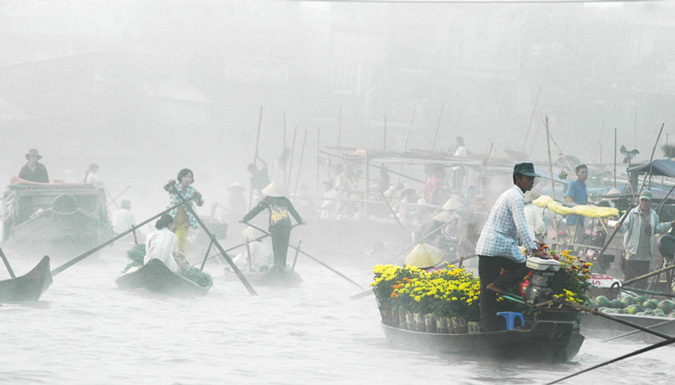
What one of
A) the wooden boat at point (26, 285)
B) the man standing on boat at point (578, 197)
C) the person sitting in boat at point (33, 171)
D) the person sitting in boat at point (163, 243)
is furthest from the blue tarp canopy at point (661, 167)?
the person sitting in boat at point (33, 171)

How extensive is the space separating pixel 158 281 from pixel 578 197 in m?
6.57

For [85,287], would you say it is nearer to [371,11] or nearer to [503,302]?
[503,302]

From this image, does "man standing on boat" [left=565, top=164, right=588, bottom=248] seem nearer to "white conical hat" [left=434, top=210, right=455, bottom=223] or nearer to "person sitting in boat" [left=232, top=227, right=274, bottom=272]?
"white conical hat" [left=434, top=210, right=455, bottom=223]

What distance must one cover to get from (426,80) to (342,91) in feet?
13.9

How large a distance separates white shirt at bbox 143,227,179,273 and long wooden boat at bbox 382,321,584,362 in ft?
15.1

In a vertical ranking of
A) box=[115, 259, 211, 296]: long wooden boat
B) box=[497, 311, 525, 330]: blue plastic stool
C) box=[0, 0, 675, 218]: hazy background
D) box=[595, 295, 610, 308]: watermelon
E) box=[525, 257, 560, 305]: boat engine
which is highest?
box=[0, 0, 675, 218]: hazy background

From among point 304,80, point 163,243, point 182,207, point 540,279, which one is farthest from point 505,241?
point 304,80

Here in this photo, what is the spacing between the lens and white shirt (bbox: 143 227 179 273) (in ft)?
37.5

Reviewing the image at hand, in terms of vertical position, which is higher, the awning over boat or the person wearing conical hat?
the awning over boat

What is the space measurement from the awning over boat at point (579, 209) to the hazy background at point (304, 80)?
25.6 meters

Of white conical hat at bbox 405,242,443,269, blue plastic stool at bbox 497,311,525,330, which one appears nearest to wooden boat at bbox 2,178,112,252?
white conical hat at bbox 405,242,443,269

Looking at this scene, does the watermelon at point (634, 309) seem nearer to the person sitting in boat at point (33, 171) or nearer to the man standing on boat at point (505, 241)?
the man standing on boat at point (505, 241)

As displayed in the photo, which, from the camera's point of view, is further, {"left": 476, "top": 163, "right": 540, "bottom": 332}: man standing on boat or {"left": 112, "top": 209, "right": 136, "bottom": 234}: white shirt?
{"left": 112, "top": 209, "right": 136, "bottom": 234}: white shirt

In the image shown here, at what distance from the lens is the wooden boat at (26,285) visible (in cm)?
1080
